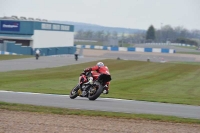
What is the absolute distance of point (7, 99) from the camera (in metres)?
17.1

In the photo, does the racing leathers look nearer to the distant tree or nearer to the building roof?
the building roof

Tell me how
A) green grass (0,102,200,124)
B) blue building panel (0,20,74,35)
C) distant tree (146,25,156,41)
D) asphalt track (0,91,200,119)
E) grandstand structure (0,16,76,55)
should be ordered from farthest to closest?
distant tree (146,25,156,41) < blue building panel (0,20,74,35) < grandstand structure (0,16,76,55) < asphalt track (0,91,200,119) < green grass (0,102,200,124)

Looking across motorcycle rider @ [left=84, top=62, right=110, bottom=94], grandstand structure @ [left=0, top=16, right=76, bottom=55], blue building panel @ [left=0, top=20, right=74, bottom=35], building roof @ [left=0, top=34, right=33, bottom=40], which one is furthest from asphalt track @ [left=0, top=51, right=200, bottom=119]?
blue building panel @ [left=0, top=20, right=74, bottom=35]

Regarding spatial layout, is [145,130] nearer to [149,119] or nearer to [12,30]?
[149,119]

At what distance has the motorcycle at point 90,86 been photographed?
1786 cm

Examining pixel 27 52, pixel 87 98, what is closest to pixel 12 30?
pixel 27 52

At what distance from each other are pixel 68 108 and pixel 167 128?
399 cm

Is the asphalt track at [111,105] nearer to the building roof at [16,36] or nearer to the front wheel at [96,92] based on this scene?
the front wheel at [96,92]

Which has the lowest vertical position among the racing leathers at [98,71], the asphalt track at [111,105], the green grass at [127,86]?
the green grass at [127,86]

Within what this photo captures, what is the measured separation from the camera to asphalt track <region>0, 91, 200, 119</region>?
1516 centimetres

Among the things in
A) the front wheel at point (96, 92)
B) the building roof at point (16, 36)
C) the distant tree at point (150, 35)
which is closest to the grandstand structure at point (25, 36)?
the building roof at point (16, 36)

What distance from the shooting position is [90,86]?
18234 mm

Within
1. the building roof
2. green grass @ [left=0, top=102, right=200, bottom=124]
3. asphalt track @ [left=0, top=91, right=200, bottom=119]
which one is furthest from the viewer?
the building roof

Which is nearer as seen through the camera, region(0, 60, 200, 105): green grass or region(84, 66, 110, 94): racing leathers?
region(84, 66, 110, 94): racing leathers
